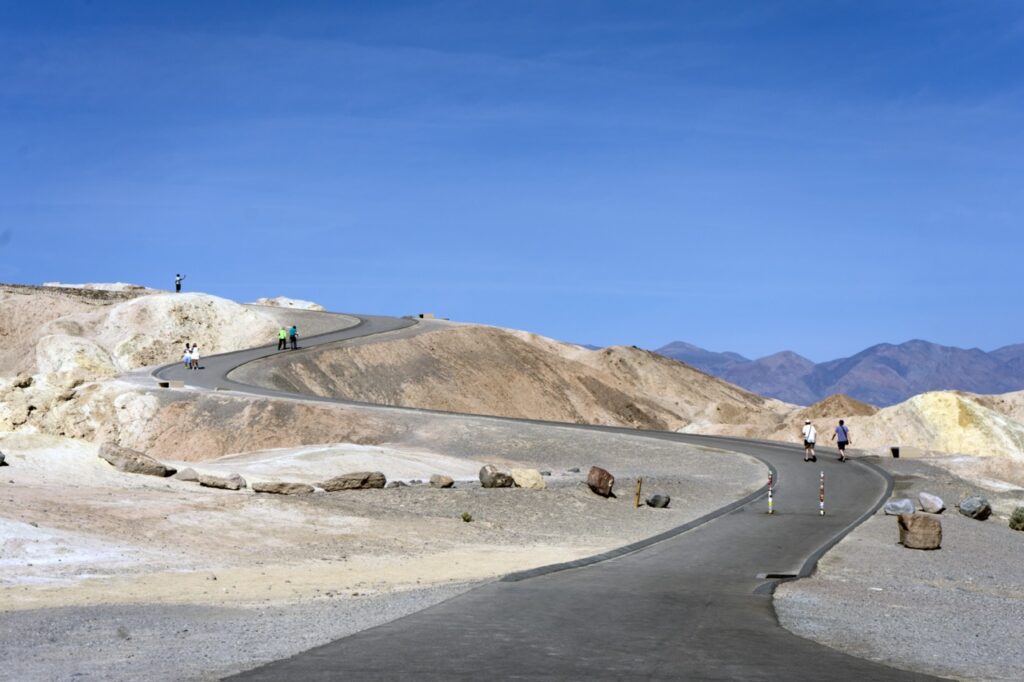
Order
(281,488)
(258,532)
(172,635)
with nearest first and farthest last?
(172,635) → (258,532) → (281,488)

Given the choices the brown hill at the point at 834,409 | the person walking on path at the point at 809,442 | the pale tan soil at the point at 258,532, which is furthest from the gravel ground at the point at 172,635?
the brown hill at the point at 834,409

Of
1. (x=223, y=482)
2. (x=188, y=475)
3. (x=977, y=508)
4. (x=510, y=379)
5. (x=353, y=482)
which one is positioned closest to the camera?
(x=223, y=482)

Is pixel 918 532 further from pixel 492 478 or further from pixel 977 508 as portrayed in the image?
pixel 492 478

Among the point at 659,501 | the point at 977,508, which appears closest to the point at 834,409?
the point at 977,508

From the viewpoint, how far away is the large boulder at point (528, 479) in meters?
32.0

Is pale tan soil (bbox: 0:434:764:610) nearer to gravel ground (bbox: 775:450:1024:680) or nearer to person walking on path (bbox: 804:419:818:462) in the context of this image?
gravel ground (bbox: 775:450:1024:680)

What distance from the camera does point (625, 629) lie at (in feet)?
42.9

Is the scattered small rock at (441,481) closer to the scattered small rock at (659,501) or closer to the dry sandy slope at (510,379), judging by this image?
the scattered small rock at (659,501)

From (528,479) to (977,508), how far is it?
13.2 metres

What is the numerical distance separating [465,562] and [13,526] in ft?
25.9

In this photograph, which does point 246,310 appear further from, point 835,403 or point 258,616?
point 258,616

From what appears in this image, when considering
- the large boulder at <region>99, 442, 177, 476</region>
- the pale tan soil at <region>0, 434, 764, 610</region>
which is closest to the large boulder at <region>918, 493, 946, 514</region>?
the pale tan soil at <region>0, 434, 764, 610</region>

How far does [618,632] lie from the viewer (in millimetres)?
12875

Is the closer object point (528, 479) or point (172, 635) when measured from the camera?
point (172, 635)
